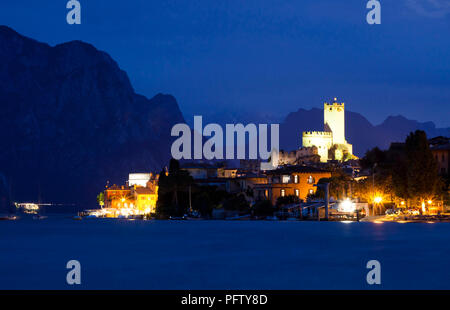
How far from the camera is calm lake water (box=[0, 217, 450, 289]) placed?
3231cm

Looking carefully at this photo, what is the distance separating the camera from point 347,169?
117 metres

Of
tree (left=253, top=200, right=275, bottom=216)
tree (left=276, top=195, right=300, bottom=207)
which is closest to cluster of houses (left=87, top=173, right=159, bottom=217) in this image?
tree (left=253, top=200, right=275, bottom=216)

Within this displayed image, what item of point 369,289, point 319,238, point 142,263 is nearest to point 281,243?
point 319,238

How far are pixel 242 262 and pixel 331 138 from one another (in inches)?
4801

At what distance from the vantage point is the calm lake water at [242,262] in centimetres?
3231

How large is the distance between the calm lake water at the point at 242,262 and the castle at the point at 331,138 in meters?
90.8

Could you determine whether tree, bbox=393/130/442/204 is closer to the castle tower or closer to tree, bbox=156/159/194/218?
tree, bbox=156/159/194/218

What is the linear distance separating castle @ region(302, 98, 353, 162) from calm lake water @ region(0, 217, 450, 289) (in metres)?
90.8

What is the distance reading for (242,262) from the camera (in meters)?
42.2

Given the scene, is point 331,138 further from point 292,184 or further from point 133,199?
point 292,184

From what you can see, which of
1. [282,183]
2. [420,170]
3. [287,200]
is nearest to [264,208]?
[287,200]

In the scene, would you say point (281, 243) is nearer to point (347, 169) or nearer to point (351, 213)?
point (351, 213)

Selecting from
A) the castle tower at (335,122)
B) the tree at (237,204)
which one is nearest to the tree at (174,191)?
the tree at (237,204)

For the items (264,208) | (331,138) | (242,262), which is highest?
(331,138)
